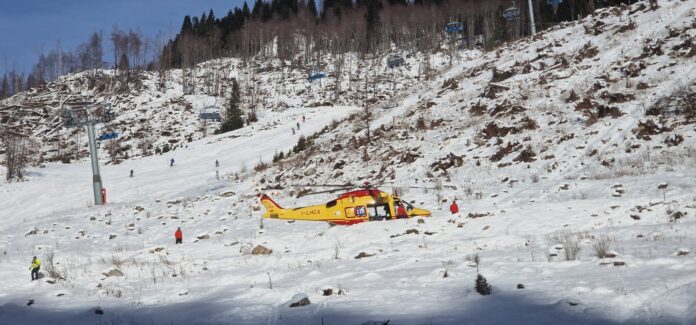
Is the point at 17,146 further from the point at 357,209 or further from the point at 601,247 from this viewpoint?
the point at 601,247

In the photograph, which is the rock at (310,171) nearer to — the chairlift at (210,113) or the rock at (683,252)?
the rock at (683,252)

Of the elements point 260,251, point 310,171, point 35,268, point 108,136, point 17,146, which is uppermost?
point 108,136

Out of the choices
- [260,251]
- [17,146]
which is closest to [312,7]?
[17,146]

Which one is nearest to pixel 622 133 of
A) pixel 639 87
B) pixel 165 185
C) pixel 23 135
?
pixel 639 87

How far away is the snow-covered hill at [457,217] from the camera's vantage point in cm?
655

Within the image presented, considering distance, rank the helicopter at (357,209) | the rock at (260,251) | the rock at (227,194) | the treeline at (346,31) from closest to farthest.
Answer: the rock at (260,251), the helicopter at (357,209), the rock at (227,194), the treeline at (346,31)

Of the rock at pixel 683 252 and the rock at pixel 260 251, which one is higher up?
the rock at pixel 683 252

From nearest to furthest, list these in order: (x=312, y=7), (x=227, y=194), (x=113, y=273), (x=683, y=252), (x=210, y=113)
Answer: (x=683, y=252) → (x=113, y=273) → (x=227, y=194) → (x=210, y=113) → (x=312, y=7)

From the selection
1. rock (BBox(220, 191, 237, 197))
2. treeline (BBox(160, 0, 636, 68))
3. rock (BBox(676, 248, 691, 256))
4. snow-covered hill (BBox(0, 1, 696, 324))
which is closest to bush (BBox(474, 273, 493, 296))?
snow-covered hill (BBox(0, 1, 696, 324))

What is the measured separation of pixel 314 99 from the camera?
7600cm

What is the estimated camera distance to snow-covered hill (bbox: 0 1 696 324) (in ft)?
21.5

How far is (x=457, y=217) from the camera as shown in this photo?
14.5 m

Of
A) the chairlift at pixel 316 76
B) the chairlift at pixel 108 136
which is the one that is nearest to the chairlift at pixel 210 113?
the chairlift at pixel 108 136

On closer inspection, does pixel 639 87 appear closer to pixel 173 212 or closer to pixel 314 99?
pixel 173 212
